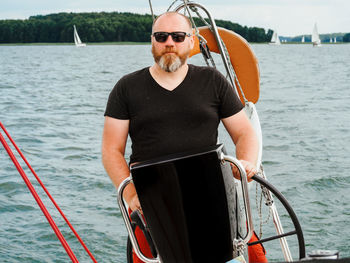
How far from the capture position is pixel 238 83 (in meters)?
3.44

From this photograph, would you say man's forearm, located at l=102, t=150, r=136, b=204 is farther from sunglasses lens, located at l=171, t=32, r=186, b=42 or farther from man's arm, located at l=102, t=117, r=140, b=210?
sunglasses lens, located at l=171, t=32, r=186, b=42

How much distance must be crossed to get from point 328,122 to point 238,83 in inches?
436

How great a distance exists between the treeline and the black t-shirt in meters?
70.1

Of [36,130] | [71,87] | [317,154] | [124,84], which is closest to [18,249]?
[124,84]

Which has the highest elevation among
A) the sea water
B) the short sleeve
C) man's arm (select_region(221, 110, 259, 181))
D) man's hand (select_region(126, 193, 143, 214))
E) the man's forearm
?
the short sleeve

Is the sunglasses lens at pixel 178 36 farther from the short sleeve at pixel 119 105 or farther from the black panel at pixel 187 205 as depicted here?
the black panel at pixel 187 205

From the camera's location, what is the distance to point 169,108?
6.94 ft

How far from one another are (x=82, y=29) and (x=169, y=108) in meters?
76.8

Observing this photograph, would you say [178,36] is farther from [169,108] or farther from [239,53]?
[239,53]

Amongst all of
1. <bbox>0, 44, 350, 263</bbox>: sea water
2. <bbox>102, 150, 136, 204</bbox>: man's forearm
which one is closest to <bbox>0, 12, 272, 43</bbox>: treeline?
<bbox>0, 44, 350, 263</bbox>: sea water

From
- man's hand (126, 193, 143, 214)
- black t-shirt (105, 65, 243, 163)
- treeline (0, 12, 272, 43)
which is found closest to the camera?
man's hand (126, 193, 143, 214)

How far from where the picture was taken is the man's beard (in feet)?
7.02

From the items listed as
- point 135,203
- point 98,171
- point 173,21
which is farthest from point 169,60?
point 98,171

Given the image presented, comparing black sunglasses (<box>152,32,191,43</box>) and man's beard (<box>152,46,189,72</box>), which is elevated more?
black sunglasses (<box>152,32,191,43</box>)
